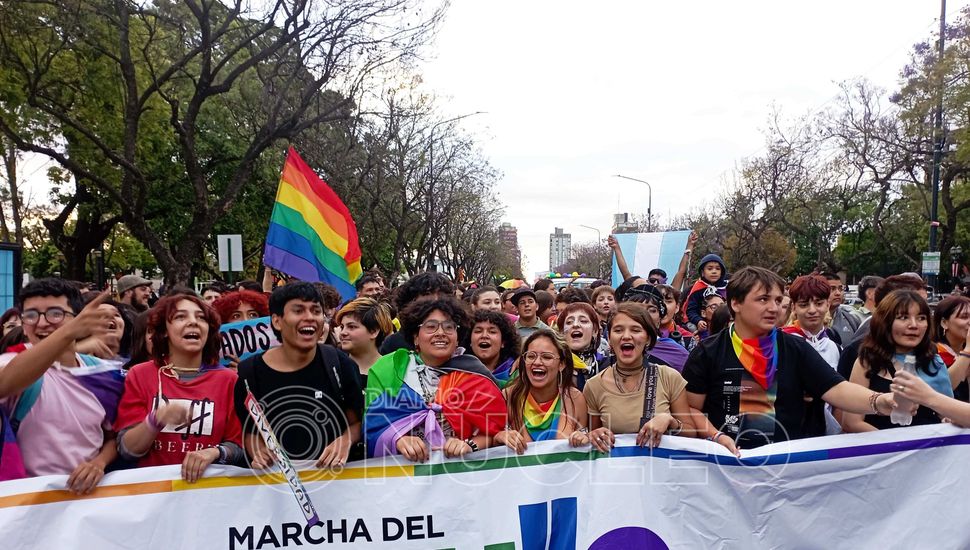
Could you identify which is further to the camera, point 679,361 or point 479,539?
point 679,361

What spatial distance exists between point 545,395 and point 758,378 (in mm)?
1052

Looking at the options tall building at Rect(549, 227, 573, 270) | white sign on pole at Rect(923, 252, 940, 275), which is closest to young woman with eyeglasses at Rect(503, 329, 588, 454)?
white sign on pole at Rect(923, 252, 940, 275)

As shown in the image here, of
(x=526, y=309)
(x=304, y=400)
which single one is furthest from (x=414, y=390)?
(x=526, y=309)

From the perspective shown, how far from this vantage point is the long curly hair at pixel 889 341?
3.67 m

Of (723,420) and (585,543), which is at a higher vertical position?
(723,420)

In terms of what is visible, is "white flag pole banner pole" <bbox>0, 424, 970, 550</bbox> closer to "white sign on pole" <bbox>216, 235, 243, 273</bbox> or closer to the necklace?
the necklace

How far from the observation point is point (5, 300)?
10.6m

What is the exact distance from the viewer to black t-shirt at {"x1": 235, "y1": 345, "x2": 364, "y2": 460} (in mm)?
3232

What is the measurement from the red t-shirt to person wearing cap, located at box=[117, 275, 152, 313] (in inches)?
190

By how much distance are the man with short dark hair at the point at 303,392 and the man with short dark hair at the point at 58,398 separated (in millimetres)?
587

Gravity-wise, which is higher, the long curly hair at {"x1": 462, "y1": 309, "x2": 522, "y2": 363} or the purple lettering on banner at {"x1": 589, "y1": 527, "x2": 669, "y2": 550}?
the long curly hair at {"x1": 462, "y1": 309, "x2": 522, "y2": 363}

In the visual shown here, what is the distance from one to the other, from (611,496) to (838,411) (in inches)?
52.6

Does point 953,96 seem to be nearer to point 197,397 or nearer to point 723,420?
point 723,420

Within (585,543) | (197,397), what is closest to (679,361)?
(585,543)
